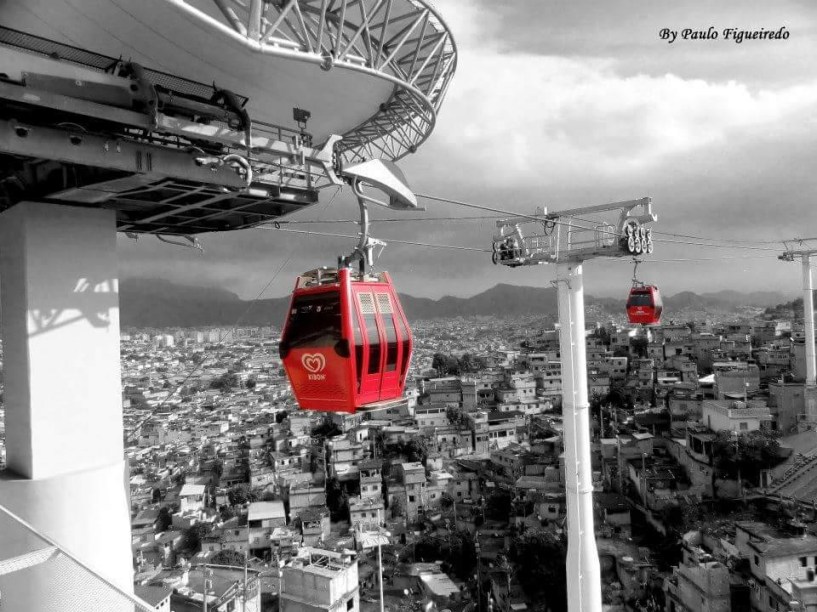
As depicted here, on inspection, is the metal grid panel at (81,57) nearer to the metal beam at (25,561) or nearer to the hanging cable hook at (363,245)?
the hanging cable hook at (363,245)

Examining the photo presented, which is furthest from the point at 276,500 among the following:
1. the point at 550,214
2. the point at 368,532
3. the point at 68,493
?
the point at 68,493

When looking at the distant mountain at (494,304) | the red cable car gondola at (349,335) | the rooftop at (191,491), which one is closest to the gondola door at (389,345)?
the red cable car gondola at (349,335)

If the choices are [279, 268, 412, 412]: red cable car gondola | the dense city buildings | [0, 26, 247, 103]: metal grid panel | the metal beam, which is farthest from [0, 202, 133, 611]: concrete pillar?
the dense city buildings

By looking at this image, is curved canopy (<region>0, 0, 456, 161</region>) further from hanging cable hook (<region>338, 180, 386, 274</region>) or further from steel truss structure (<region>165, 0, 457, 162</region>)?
hanging cable hook (<region>338, 180, 386, 274</region>)

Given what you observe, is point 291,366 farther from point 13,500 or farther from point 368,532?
point 368,532

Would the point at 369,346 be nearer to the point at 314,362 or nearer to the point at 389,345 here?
the point at 389,345

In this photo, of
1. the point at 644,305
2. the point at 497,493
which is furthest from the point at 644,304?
the point at 497,493
